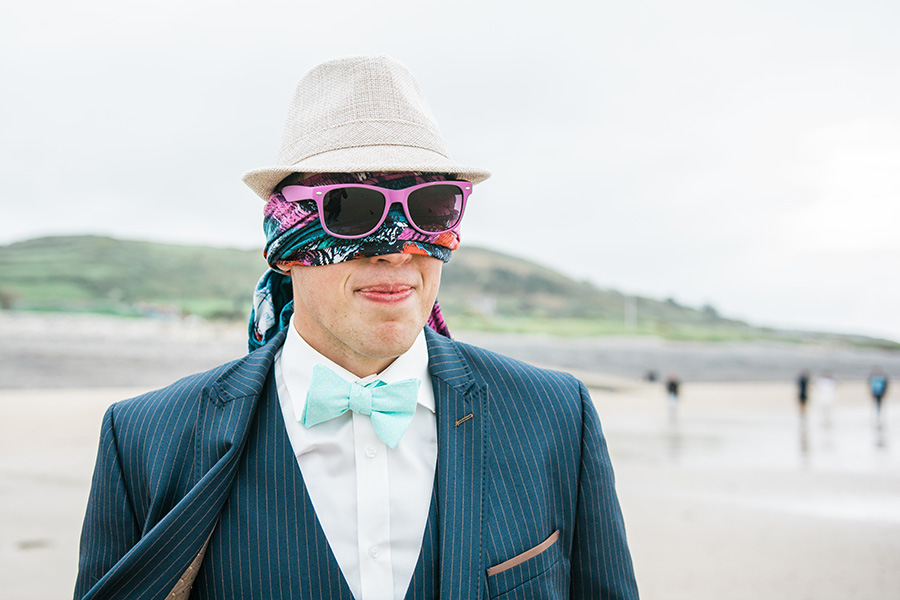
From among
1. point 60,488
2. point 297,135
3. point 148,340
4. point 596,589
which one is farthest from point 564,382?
point 148,340

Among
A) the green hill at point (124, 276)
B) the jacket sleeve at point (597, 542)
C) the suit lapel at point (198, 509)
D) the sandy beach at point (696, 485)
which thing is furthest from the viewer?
the green hill at point (124, 276)

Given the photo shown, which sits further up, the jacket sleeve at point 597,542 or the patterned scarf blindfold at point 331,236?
the patterned scarf blindfold at point 331,236

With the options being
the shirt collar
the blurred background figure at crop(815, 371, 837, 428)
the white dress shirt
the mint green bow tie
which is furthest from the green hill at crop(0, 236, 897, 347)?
the mint green bow tie

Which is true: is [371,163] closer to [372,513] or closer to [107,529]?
[372,513]

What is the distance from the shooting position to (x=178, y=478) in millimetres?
1790

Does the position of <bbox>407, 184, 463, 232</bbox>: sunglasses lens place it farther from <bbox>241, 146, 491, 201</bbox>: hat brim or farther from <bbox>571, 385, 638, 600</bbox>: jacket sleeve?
<bbox>571, 385, 638, 600</bbox>: jacket sleeve

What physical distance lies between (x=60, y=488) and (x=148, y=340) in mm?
28868

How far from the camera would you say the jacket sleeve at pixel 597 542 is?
75.0 inches

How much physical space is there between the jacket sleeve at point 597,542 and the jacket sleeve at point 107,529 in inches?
47.3

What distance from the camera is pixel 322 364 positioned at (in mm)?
1930

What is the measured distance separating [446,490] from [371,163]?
0.87 metres

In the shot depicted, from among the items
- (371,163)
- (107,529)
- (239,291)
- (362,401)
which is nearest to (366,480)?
(362,401)

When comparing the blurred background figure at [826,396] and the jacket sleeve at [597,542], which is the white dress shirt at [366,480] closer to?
the jacket sleeve at [597,542]

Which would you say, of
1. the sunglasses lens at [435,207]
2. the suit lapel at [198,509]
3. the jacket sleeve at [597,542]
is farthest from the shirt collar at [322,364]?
the jacket sleeve at [597,542]
